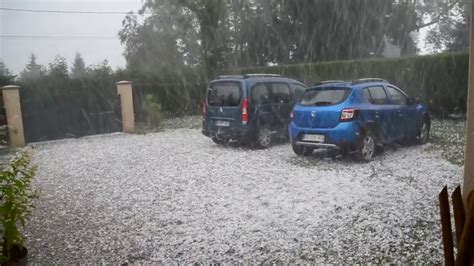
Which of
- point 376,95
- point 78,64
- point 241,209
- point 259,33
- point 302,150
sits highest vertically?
point 259,33

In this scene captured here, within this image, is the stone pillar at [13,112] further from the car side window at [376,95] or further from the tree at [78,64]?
the car side window at [376,95]

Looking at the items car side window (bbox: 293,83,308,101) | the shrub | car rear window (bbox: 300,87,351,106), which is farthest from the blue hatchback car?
the shrub

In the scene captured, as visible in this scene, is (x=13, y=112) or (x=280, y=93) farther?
A: (x=280, y=93)

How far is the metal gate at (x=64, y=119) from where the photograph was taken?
4340mm

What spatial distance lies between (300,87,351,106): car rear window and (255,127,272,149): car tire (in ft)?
3.20

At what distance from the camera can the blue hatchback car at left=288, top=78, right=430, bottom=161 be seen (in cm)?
404

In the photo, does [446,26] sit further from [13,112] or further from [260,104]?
[13,112]

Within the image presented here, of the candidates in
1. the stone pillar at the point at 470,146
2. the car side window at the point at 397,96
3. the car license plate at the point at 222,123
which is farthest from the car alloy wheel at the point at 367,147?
the stone pillar at the point at 470,146

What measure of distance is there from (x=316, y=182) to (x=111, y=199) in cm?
190

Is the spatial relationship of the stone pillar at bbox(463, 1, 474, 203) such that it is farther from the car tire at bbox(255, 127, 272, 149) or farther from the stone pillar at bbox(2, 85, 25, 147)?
the car tire at bbox(255, 127, 272, 149)

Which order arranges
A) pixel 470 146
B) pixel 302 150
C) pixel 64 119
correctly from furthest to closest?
pixel 64 119, pixel 302 150, pixel 470 146

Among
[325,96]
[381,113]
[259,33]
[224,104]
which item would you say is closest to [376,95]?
[381,113]

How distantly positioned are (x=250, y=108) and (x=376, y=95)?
1.76 m

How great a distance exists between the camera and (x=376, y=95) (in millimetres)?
4207
